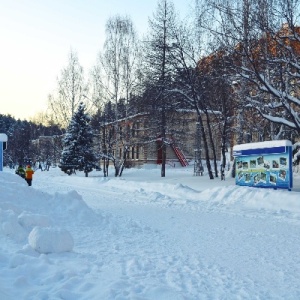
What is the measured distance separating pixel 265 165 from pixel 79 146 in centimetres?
2437

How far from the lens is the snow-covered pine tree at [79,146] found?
37.4m

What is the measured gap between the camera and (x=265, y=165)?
16250 millimetres

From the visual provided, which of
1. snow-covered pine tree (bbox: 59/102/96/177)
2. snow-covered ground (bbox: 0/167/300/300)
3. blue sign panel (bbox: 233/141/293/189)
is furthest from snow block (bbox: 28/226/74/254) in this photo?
snow-covered pine tree (bbox: 59/102/96/177)

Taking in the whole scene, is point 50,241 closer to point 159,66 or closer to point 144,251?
point 144,251

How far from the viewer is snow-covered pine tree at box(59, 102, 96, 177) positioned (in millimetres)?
37438

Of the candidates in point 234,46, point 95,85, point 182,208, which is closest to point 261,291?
point 182,208

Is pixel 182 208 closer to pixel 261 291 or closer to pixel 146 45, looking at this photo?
pixel 261 291

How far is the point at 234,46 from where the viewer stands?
54.0ft

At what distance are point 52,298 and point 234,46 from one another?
46.6ft

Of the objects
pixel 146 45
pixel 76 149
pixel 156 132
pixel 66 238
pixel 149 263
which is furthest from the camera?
pixel 76 149

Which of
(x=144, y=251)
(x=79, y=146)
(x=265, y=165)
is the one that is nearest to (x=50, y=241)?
(x=144, y=251)

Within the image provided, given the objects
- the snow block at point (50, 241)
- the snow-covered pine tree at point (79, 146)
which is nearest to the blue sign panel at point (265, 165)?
the snow block at point (50, 241)

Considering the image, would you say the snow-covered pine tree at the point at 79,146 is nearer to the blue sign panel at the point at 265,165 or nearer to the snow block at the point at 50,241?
the blue sign panel at the point at 265,165

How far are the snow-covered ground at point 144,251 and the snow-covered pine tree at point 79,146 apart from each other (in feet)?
81.3
